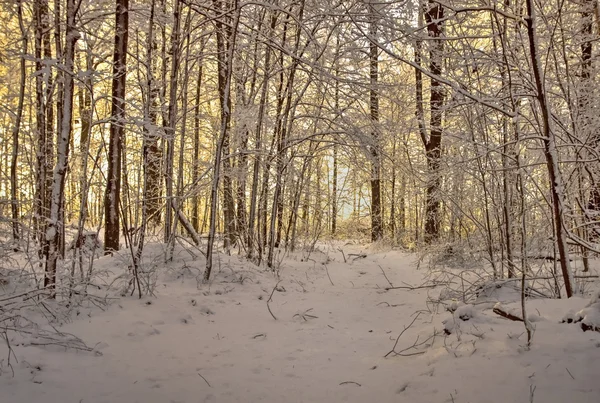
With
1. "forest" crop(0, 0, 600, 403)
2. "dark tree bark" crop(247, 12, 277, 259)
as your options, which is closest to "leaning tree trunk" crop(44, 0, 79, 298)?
"forest" crop(0, 0, 600, 403)

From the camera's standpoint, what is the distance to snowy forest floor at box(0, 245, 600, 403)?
243 cm

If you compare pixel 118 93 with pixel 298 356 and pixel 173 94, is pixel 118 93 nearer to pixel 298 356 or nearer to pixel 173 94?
pixel 173 94

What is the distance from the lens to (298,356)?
3.48m

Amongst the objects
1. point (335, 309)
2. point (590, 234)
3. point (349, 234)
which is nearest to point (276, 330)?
point (335, 309)

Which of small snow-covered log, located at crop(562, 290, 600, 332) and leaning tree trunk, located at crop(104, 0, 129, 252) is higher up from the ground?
leaning tree trunk, located at crop(104, 0, 129, 252)

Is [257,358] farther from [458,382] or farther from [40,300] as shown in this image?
[40,300]

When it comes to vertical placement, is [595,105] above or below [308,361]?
above

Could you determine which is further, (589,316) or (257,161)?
(257,161)

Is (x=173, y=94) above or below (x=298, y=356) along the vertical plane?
above

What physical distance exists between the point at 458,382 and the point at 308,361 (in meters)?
1.27

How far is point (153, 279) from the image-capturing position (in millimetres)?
5105

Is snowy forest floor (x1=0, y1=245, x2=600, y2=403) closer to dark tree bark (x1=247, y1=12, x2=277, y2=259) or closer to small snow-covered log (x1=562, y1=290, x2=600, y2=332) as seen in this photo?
small snow-covered log (x1=562, y1=290, x2=600, y2=332)

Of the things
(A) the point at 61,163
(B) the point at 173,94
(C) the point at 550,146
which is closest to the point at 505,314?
(C) the point at 550,146

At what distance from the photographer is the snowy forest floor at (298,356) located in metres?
2.43
